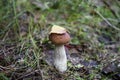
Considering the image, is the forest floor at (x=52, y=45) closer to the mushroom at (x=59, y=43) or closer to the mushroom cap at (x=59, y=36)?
the mushroom at (x=59, y=43)

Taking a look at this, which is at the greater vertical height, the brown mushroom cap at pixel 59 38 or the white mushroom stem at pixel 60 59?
the brown mushroom cap at pixel 59 38

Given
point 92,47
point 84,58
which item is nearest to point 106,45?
point 92,47

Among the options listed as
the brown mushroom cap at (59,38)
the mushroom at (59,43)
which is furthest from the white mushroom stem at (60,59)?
the brown mushroom cap at (59,38)

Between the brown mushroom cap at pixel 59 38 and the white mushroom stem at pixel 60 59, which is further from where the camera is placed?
the white mushroom stem at pixel 60 59

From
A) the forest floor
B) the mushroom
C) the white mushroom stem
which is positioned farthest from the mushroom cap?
the forest floor

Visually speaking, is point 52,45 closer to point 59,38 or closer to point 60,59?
point 60,59

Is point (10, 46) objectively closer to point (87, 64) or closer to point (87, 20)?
point (87, 64)

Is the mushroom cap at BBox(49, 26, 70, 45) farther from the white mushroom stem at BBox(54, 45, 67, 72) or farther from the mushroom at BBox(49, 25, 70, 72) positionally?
the white mushroom stem at BBox(54, 45, 67, 72)
